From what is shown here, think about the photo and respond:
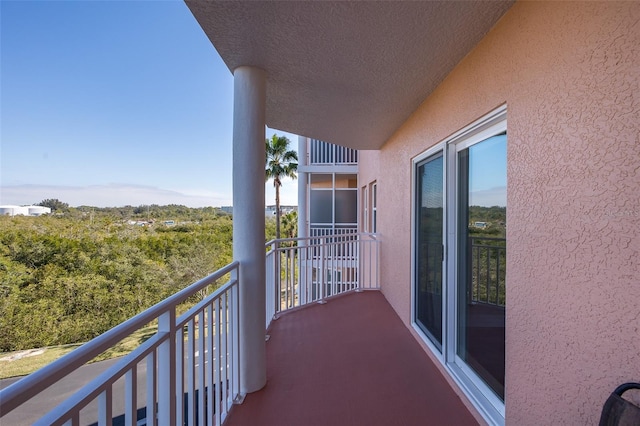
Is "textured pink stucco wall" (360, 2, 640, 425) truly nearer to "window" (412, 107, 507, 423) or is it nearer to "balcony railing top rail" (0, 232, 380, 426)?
"window" (412, 107, 507, 423)

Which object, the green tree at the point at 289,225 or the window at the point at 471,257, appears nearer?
the window at the point at 471,257

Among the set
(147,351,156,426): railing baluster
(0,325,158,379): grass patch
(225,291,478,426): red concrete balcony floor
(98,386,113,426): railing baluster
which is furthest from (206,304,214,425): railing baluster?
(0,325,158,379): grass patch

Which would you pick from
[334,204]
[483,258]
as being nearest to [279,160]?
[334,204]

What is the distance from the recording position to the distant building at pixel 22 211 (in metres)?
14.7

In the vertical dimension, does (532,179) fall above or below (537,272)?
above

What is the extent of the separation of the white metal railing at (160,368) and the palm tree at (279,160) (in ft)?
39.8

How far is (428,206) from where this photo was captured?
2924 millimetres

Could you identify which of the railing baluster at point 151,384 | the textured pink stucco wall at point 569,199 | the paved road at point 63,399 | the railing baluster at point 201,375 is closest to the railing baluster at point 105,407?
the railing baluster at point 151,384

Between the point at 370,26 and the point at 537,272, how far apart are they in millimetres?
1621

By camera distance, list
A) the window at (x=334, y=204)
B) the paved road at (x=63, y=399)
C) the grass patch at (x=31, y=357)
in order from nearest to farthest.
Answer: the paved road at (x=63, y=399) < the grass patch at (x=31, y=357) < the window at (x=334, y=204)

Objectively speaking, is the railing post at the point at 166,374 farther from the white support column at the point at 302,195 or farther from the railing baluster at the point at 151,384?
the white support column at the point at 302,195

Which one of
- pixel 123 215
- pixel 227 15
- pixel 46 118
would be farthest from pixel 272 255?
pixel 46 118

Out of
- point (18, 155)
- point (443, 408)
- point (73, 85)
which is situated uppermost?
point (73, 85)

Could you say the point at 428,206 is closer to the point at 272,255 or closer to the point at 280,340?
the point at 272,255
